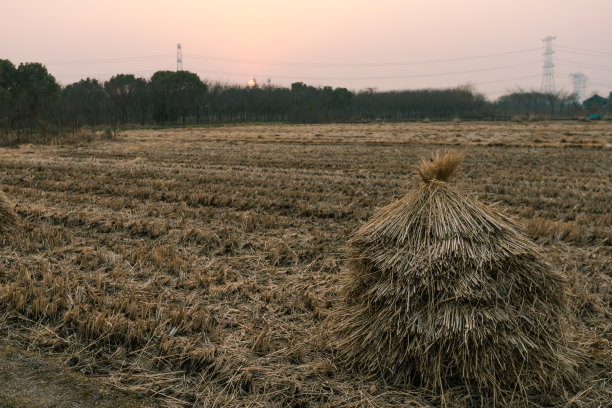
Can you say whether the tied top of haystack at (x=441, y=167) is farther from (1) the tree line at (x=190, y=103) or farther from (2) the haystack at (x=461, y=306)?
(1) the tree line at (x=190, y=103)

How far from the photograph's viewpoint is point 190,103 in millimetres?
70188

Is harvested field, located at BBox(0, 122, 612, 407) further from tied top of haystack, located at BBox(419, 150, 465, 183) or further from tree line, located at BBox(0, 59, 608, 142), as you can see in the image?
tree line, located at BBox(0, 59, 608, 142)

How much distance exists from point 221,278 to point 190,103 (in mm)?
68723

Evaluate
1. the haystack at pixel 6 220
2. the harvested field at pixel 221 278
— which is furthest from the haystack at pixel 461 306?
the haystack at pixel 6 220

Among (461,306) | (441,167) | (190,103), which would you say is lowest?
(461,306)

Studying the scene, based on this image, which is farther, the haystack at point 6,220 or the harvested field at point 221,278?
the haystack at point 6,220

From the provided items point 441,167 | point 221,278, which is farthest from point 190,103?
point 441,167

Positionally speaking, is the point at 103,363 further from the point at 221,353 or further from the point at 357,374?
the point at 357,374

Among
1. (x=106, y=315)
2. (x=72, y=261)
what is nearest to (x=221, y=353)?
(x=106, y=315)

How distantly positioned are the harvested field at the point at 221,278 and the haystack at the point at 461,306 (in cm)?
21

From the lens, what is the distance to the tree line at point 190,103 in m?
36.5

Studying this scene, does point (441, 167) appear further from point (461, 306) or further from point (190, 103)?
point (190, 103)

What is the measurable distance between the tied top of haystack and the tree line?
34.1 meters

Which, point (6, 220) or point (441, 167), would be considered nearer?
point (441, 167)
